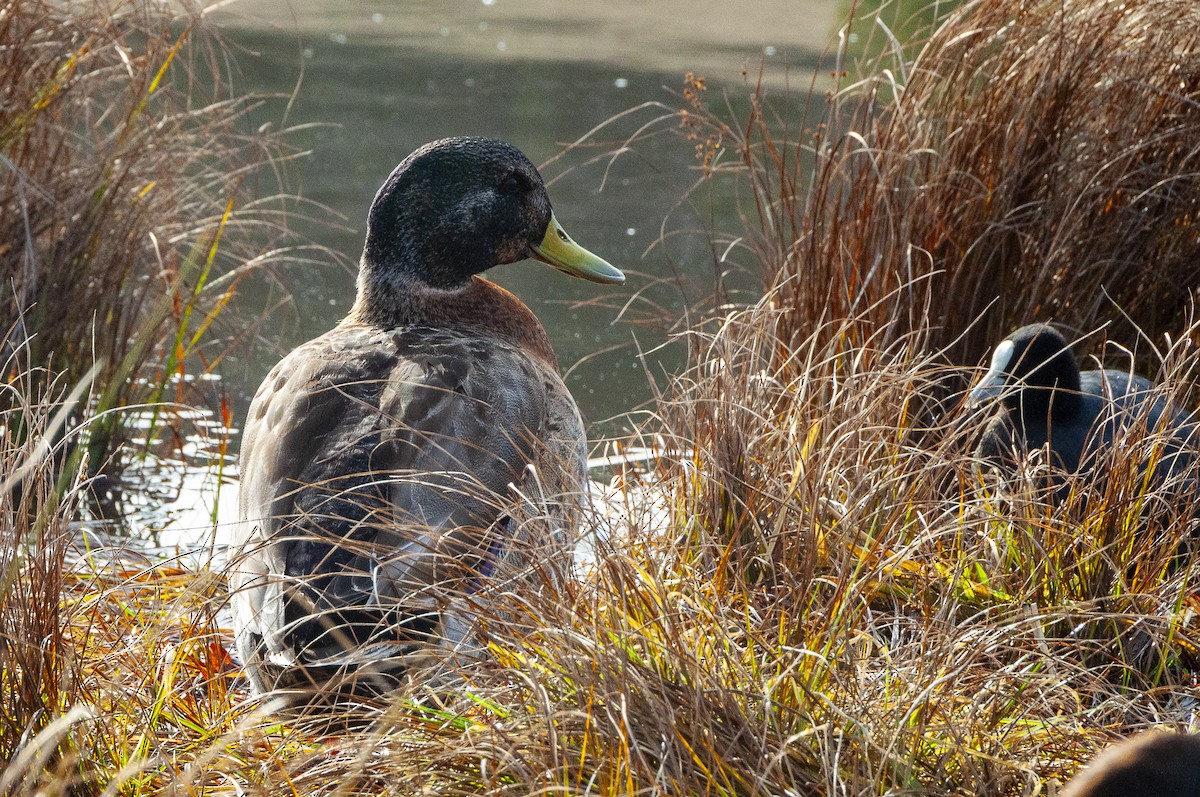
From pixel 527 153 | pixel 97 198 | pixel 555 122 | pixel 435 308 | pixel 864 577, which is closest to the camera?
pixel 864 577

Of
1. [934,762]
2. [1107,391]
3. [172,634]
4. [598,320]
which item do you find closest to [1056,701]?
[934,762]

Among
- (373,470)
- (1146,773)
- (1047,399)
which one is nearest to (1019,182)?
(1047,399)

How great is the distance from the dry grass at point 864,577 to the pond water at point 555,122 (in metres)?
0.49

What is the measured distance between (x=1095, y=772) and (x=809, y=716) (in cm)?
40

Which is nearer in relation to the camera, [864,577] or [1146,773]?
[1146,773]

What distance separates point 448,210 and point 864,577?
1553 mm

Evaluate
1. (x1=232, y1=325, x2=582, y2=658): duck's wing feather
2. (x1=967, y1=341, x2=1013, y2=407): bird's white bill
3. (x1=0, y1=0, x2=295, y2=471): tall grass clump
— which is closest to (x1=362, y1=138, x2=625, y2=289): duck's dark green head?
(x1=232, y1=325, x2=582, y2=658): duck's wing feather

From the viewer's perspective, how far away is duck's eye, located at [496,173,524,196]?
346 cm

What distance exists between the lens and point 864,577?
2258 millimetres

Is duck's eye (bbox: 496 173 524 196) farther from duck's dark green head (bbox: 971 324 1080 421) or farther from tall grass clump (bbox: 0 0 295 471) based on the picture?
duck's dark green head (bbox: 971 324 1080 421)

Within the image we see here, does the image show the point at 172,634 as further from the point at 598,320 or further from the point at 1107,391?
the point at 598,320

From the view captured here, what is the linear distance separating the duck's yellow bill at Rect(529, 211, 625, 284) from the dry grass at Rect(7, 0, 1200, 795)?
437 millimetres

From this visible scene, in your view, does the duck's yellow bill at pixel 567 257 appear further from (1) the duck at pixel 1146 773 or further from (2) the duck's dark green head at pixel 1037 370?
(1) the duck at pixel 1146 773

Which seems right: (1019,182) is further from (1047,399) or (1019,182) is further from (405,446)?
(405,446)
